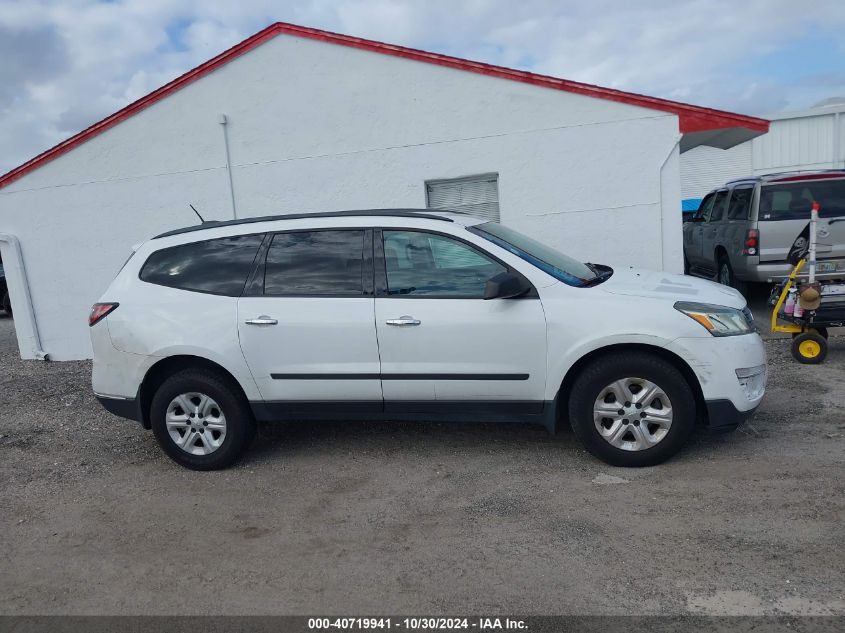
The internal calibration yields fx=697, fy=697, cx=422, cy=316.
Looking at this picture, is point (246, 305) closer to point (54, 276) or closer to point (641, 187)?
point (641, 187)

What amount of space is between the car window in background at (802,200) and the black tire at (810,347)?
132 inches

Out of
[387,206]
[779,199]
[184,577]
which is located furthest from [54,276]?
[779,199]

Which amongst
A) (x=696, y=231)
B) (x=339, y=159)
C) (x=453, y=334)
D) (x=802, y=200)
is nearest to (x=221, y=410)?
(x=453, y=334)

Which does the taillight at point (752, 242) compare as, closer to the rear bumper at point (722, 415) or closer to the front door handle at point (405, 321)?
the rear bumper at point (722, 415)

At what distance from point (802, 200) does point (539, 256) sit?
6.48 metres

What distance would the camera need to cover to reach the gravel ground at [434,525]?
3.27m

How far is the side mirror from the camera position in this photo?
437 centimetres

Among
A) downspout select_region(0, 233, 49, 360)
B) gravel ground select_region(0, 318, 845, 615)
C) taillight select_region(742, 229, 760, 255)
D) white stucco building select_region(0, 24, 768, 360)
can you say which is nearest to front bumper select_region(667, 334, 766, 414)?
gravel ground select_region(0, 318, 845, 615)

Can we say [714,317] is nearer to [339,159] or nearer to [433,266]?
[433,266]

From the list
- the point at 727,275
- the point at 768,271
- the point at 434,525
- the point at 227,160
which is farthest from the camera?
the point at 727,275

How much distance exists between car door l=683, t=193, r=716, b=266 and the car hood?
7.35m

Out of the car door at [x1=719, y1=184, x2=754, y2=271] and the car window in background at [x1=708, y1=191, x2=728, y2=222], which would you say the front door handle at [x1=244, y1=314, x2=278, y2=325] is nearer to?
the car door at [x1=719, y1=184, x2=754, y2=271]

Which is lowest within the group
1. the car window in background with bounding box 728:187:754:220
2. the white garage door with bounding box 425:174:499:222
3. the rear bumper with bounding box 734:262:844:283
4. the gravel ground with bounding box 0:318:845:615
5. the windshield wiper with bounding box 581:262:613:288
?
the gravel ground with bounding box 0:318:845:615

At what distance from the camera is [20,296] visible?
964 cm
